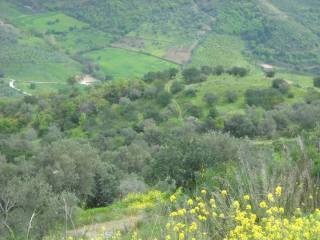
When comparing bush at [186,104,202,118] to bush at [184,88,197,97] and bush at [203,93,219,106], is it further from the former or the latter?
bush at [184,88,197,97]

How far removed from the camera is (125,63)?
123438 millimetres

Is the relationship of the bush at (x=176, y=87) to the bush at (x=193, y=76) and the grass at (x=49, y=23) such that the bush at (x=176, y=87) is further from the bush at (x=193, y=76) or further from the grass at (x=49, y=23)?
the grass at (x=49, y=23)

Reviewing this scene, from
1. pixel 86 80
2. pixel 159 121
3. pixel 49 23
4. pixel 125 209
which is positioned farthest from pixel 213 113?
pixel 49 23

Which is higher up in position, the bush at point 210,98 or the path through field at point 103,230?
the path through field at point 103,230

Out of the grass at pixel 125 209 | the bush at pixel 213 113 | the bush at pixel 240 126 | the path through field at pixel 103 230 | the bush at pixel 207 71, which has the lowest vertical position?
the bush at pixel 207 71

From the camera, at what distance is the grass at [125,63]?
118 metres

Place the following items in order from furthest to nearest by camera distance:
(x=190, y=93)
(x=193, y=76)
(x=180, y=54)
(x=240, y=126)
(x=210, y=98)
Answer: (x=180, y=54)
(x=193, y=76)
(x=190, y=93)
(x=210, y=98)
(x=240, y=126)

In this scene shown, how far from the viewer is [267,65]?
115312mm

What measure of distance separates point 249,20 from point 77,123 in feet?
285

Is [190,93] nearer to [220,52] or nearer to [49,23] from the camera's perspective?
[220,52]

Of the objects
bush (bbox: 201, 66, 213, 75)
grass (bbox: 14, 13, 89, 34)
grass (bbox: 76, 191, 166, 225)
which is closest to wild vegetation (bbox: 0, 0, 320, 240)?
grass (bbox: 76, 191, 166, 225)

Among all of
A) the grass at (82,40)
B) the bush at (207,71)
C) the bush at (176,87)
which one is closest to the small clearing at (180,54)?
the grass at (82,40)

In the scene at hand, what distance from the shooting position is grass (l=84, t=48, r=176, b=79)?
117875 mm

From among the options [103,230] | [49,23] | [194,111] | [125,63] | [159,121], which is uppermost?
[103,230]
